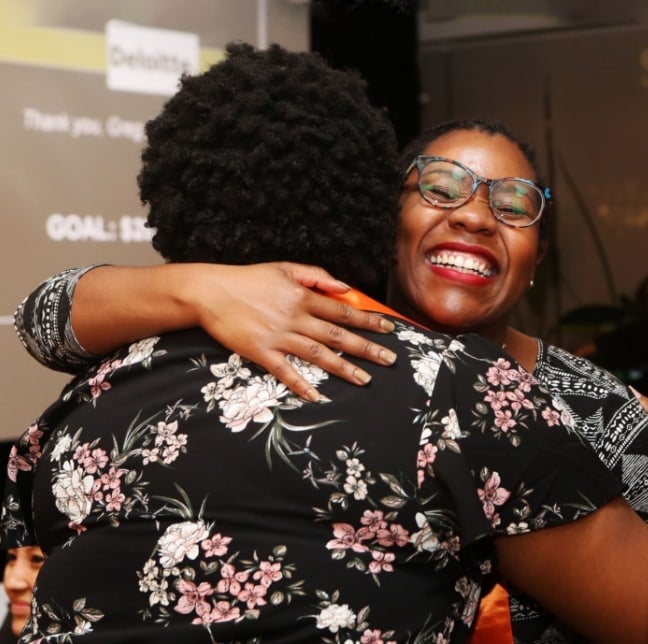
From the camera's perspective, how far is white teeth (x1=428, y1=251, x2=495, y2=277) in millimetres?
1652

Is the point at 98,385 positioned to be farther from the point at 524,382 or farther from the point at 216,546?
the point at 524,382

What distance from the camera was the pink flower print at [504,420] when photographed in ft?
3.59

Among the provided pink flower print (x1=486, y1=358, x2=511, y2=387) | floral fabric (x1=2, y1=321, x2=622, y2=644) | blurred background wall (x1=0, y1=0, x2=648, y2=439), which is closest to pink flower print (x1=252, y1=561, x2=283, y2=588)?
floral fabric (x1=2, y1=321, x2=622, y2=644)

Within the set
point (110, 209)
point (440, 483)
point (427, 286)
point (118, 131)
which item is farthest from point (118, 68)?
point (440, 483)

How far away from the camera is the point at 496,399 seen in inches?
43.6

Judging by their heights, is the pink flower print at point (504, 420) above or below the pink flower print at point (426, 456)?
above

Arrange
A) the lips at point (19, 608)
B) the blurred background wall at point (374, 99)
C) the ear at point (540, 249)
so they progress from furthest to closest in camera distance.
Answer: the blurred background wall at point (374, 99)
the lips at point (19, 608)
the ear at point (540, 249)

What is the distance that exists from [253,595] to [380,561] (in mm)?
142

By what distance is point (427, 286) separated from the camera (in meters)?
1.68

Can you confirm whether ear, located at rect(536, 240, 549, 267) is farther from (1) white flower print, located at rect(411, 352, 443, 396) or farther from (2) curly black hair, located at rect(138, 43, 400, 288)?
(1) white flower print, located at rect(411, 352, 443, 396)

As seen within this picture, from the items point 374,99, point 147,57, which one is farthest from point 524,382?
point 374,99

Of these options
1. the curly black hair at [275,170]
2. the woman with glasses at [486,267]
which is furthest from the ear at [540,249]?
the curly black hair at [275,170]

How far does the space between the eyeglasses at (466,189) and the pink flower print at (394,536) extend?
72cm

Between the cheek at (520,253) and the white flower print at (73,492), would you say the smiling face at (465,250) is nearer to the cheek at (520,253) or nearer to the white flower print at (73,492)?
the cheek at (520,253)
